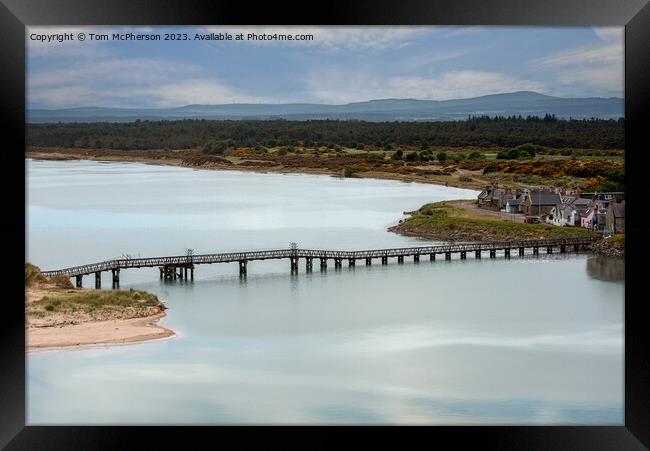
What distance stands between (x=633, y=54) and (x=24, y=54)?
12.7ft

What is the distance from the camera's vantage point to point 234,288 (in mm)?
11922

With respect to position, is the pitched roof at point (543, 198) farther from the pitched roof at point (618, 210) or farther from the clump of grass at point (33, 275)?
the clump of grass at point (33, 275)

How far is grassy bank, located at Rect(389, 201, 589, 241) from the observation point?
518 inches

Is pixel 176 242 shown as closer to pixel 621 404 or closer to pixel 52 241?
pixel 52 241

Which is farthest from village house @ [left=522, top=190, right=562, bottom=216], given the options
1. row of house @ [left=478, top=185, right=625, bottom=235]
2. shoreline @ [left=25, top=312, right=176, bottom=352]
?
shoreline @ [left=25, top=312, right=176, bottom=352]

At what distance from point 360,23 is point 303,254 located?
672cm

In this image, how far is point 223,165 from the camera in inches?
509

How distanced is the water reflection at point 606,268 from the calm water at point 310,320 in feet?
0.13

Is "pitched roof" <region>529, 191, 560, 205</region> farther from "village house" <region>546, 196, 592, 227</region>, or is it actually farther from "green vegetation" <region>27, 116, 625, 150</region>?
"green vegetation" <region>27, 116, 625, 150</region>

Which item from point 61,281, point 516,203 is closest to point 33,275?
point 61,281

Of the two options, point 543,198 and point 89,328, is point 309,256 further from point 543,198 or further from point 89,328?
Answer: point 89,328

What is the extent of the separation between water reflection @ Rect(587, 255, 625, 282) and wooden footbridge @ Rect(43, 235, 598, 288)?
0.45 meters

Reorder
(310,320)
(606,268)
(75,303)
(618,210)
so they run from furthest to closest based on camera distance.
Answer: (618,210) < (606,268) < (310,320) < (75,303)

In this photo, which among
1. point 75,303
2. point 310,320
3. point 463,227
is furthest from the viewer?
point 463,227
